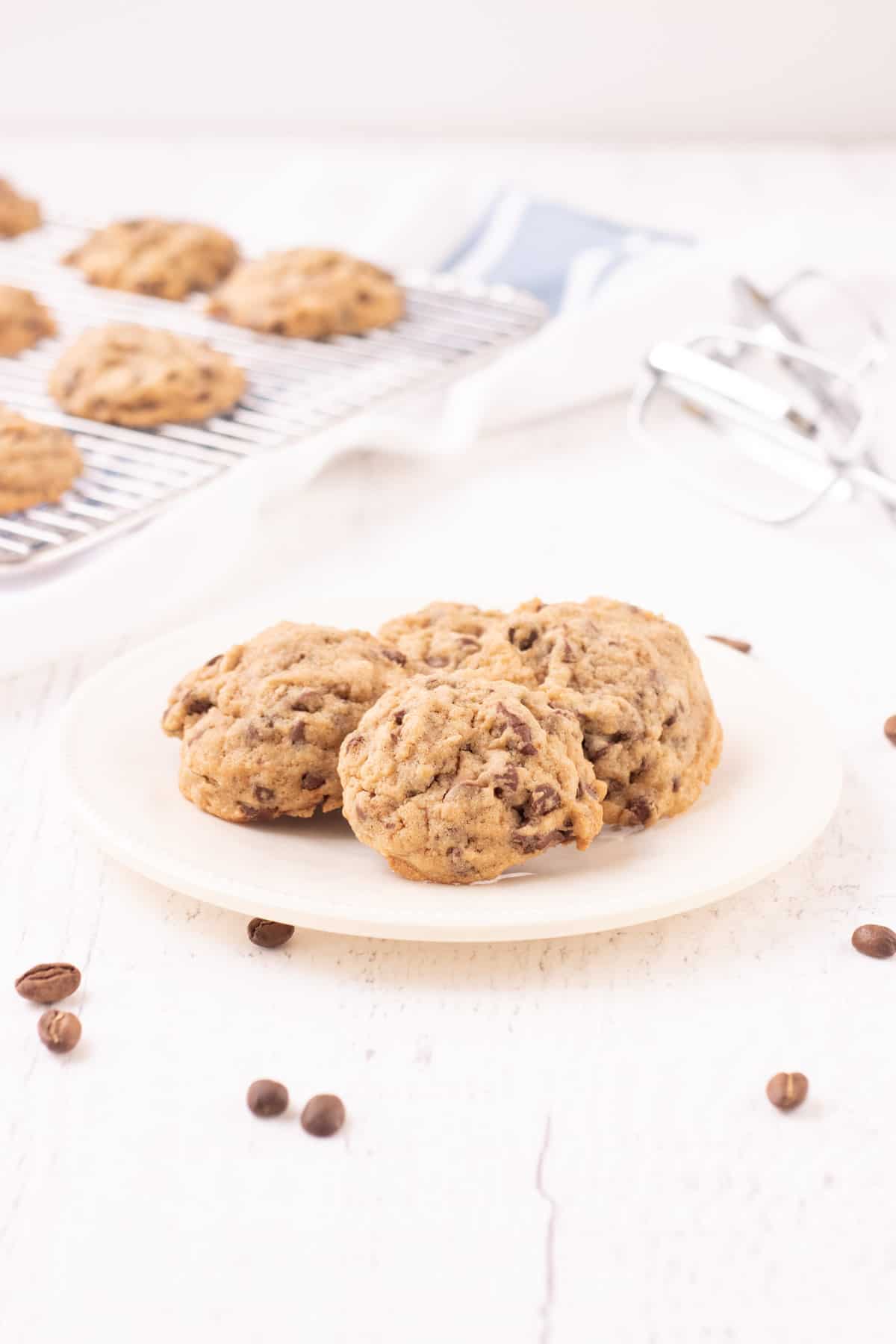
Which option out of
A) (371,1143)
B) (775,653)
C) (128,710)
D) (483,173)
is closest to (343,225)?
(483,173)

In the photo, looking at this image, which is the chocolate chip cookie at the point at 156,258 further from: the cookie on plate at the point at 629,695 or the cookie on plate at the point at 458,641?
the cookie on plate at the point at 629,695

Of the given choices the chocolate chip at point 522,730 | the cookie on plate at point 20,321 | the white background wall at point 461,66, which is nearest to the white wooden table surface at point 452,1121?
the chocolate chip at point 522,730

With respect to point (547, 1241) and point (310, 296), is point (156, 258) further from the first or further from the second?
point (547, 1241)

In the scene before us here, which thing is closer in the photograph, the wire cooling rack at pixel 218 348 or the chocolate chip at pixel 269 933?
the chocolate chip at pixel 269 933

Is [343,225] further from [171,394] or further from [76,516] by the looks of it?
[76,516]

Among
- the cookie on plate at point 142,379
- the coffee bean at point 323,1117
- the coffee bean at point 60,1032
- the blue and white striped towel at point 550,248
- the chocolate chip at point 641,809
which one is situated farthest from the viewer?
the blue and white striped towel at point 550,248

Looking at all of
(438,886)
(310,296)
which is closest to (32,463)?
(310,296)
